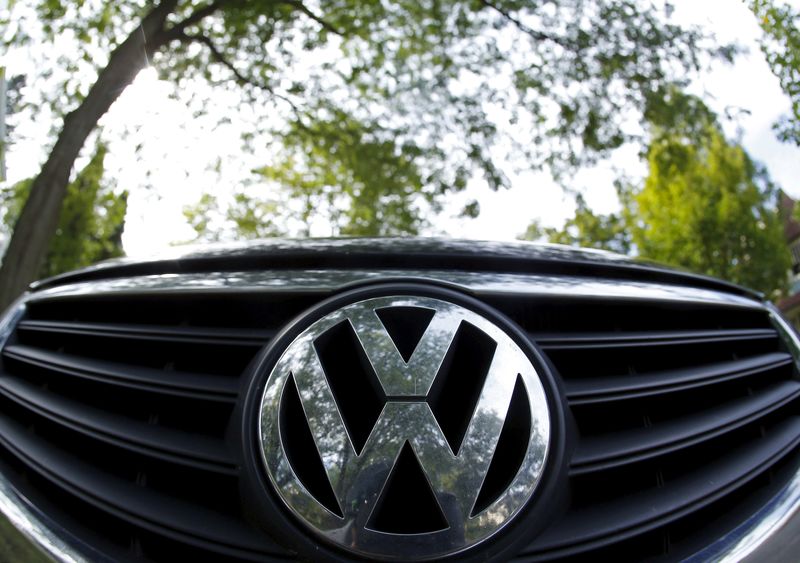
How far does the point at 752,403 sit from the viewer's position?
1300mm

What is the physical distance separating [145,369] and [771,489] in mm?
1243

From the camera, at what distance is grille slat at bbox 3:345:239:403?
1075 millimetres

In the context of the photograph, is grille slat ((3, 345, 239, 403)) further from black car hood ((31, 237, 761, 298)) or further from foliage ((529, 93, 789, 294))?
foliage ((529, 93, 789, 294))

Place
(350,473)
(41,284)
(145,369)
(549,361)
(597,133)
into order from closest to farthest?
1. (350,473)
2. (549,361)
3. (145,369)
4. (41,284)
5. (597,133)

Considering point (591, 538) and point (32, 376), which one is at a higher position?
point (32, 376)

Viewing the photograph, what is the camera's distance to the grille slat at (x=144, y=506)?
933 mm

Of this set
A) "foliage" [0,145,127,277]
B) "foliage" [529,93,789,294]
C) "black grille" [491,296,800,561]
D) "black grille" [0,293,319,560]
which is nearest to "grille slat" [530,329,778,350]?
"black grille" [491,296,800,561]

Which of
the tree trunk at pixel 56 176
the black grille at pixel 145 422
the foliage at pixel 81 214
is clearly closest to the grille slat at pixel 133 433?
the black grille at pixel 145 422

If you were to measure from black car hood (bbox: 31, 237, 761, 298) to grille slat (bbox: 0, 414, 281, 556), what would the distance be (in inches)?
17.5

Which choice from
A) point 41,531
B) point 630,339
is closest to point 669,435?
point 630,339

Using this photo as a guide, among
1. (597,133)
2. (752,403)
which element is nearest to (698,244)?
(597,133)

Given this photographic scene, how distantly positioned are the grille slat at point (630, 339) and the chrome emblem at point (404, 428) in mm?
125

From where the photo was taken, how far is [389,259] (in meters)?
1.24

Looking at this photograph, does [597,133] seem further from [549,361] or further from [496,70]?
[549,361]
